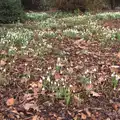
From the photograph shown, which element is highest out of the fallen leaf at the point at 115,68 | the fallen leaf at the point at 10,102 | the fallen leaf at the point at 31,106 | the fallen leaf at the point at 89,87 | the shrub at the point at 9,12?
the shrub at the point at 9,12

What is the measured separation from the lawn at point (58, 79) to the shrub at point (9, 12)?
5110 millimetres

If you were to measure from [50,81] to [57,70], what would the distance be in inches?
20.1

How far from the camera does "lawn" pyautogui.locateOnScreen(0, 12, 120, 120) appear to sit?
4184mm

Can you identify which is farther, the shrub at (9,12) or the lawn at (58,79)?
the shrub at (9,12)

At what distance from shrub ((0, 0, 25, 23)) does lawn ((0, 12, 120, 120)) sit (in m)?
5.11

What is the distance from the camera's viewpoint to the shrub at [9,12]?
40.5 ft

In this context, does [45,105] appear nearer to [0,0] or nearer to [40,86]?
[40,86]

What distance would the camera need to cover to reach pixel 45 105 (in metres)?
4.26

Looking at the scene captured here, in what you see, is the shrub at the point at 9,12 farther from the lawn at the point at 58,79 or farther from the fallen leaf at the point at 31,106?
the fallen leaf at the point at 31,106

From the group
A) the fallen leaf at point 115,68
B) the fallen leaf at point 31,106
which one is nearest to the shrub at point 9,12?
the fallen leaf at point 115,68

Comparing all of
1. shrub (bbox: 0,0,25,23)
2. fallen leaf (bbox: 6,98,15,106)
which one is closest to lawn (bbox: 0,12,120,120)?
fallen leaf (bbox: 6,98,15,106)

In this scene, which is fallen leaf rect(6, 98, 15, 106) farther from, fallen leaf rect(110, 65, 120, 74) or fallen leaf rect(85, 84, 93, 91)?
fallen leaf rect(110, 65, 120, 74)

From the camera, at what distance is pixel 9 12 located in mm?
12531

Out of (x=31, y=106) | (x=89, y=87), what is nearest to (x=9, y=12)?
(x=89, y=87)
